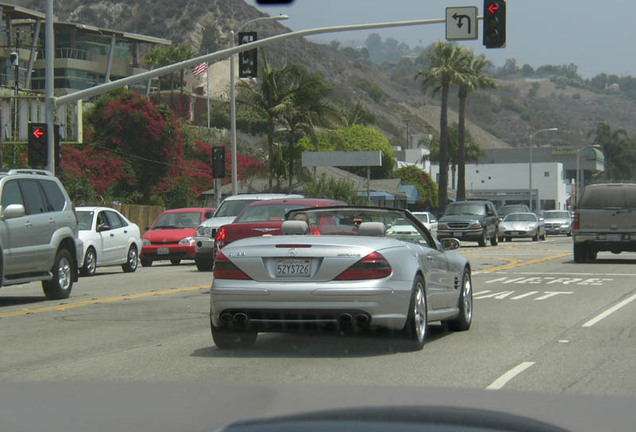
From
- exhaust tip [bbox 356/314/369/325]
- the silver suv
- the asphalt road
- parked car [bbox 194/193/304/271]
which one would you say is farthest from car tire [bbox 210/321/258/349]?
parked car [bbox 194/193/304/271]

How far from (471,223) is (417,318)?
31112mm

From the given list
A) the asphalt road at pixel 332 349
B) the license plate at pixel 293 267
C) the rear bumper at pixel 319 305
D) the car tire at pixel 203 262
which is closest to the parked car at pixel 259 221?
the asphalt road at pixel 332 349

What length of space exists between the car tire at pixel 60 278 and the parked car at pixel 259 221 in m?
2.56

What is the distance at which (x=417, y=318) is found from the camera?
9.92m

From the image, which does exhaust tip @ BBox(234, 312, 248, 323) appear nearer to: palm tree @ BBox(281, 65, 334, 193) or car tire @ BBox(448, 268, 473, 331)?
car tire @ BBox(448, 268, 473, 331)

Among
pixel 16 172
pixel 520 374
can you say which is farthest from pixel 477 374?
pixel 16 172

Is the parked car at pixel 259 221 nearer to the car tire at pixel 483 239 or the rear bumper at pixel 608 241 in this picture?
the rear bumper at pixel 608 241

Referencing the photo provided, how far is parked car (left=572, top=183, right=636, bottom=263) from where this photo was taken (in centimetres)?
2638

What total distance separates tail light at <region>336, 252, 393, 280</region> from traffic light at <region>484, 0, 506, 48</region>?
653 inches

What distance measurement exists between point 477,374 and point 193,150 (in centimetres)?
6323

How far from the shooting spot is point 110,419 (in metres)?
7.09

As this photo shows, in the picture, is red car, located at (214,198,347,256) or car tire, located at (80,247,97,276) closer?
red car, located at (214,198,347,256)

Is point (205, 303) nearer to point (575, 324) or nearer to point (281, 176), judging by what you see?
point (575, 324)

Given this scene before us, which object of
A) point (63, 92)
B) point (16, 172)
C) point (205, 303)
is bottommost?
point (205, 303)
